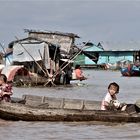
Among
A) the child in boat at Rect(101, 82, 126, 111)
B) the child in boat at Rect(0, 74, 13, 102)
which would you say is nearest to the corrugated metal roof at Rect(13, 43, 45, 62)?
the child in boat at Rect(0, 74, 13, 102)

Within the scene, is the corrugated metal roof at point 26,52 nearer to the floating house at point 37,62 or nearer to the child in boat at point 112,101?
the floating house at point 37,62

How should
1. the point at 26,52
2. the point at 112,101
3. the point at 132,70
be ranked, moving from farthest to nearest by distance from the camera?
the point at 132,70, the point at 26,52, the point at 112,101

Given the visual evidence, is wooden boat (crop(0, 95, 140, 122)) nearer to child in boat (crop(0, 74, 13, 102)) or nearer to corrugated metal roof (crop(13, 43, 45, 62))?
child in boat (crop(0, 74, 13, 102))

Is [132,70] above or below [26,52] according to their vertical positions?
below

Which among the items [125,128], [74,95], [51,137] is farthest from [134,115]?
[74,95]

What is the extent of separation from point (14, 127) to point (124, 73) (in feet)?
96.9

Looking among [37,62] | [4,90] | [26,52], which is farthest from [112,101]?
[26,52]

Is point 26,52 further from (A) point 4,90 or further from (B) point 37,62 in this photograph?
(A) point 4,90

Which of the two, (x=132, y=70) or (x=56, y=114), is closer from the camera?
A: (x=56, y=114)

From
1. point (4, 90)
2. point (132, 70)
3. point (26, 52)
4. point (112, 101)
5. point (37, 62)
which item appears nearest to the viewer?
point (112, 101)

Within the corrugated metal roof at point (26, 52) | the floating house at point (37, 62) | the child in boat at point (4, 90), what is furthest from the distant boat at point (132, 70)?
the child in boat at point (4, 90)

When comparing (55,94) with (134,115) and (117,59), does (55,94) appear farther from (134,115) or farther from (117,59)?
(117,59)

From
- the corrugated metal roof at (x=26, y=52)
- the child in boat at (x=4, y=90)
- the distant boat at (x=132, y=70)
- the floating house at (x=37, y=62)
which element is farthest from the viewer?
the distant boat at (x=132, y=70)

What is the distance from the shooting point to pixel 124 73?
38.1 meters
